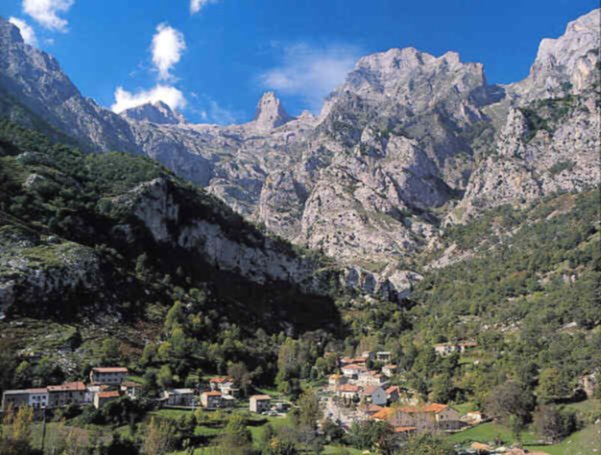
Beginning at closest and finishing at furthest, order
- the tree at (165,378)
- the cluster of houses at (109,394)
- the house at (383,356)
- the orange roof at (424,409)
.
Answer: the cluster of houses at (109,394) < the tree at (165,378) < the orange roof at (424,409) < the house at (383,356)

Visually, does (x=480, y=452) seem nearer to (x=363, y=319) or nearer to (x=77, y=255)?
(x=77, y=255)

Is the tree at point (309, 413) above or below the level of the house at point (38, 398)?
below

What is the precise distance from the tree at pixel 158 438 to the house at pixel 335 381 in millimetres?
41349

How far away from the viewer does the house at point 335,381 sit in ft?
306

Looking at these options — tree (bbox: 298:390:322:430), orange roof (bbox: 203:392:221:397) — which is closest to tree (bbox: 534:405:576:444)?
tree (bbox: 298:390:322:430)

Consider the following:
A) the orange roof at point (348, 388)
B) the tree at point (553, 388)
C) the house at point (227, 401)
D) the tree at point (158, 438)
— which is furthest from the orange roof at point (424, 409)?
the tree at point (158, 438)

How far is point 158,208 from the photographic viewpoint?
127625mm

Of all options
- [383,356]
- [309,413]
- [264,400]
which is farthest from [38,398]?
[383,356]

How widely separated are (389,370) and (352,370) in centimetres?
788

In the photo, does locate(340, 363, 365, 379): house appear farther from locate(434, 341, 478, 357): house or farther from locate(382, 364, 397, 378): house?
locate(434, 341, 478, 357): house

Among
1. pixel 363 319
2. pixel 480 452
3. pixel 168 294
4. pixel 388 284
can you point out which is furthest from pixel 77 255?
pixel 388 284

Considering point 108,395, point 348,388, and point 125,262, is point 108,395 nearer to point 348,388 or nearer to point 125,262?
point 348,388

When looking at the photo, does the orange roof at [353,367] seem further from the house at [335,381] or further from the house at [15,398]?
the house at [15,398]

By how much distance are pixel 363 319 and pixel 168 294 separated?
58.8m
